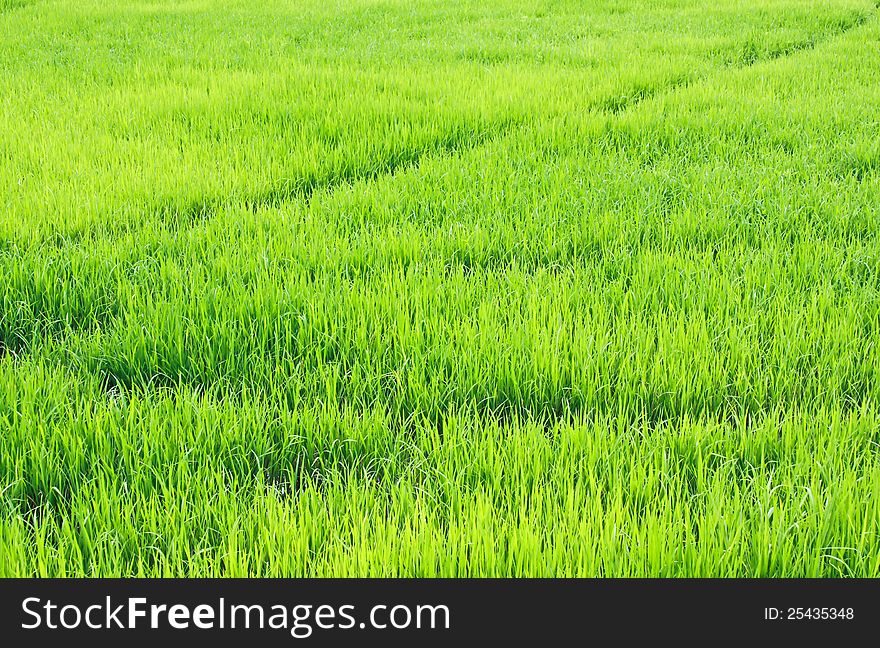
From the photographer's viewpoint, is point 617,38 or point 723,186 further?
point 617,38

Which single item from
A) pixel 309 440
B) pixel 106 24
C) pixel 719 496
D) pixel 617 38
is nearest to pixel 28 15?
pixel 106 24

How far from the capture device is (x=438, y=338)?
7.92 ft

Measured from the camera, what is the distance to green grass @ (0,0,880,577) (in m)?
1.58

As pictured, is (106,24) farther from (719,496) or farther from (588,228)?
(719,496)

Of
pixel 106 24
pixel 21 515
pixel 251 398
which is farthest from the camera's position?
pixel 106 24

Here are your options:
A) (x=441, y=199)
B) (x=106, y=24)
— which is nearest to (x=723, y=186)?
(x=441, y=199)

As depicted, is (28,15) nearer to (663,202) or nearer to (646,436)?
(663,202)

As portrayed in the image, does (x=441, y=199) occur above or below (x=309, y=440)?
above

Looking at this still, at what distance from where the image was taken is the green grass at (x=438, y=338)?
1581 mm

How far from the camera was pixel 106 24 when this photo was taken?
33.9 feet

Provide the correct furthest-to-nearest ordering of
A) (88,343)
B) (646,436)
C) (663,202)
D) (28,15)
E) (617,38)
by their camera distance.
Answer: (28,15)
(617,38)
(663,202)
(88,343)
(646,436)

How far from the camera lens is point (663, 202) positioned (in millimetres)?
3803

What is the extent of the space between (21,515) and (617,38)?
28.8 ft

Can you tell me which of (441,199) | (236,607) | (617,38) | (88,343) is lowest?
(236,607)
